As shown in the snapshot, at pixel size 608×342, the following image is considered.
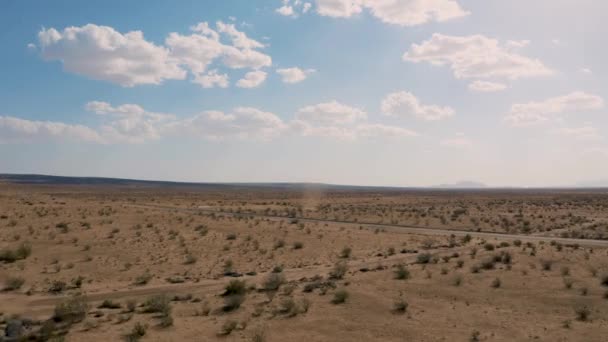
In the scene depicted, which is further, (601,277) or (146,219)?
(146,219)

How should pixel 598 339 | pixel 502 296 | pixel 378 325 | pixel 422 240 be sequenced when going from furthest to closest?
pixel 422 240 < pixel 502 296 < pixel 378 325 < pixel 598 339

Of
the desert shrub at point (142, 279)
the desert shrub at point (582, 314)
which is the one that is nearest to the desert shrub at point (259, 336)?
the desert shrub at point (142, 279)

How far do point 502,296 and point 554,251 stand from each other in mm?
13786

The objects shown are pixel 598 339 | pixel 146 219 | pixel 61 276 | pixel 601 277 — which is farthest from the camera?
pixel 146 219

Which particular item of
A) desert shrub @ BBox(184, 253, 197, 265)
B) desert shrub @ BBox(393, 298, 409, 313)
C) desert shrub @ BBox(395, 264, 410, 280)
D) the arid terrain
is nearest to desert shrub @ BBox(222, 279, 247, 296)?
the arid terrain

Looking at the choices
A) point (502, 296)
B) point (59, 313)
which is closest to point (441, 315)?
point (502, 296)

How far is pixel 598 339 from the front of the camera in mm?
13336

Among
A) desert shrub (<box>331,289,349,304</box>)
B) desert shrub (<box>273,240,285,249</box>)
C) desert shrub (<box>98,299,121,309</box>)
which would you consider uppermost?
desert shrub (<box>331,289,349,304</box>)

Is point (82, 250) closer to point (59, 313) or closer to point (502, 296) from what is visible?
point (59, 313)

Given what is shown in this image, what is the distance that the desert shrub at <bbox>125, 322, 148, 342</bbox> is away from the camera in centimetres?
1313

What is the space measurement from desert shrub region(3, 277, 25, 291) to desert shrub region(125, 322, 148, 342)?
9784 millimetres

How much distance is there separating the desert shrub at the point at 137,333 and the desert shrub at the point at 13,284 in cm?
978

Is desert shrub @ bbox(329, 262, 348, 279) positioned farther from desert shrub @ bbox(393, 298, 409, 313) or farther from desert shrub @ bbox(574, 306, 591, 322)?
desert shrub @ bbox(574, 306, 591, 322)

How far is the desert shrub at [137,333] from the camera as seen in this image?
43.1ft
